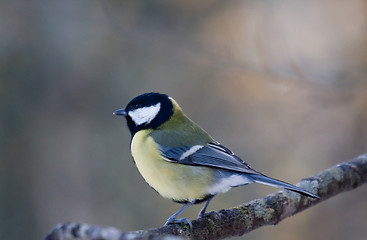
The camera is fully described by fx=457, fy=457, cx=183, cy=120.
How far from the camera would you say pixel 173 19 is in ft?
17.0

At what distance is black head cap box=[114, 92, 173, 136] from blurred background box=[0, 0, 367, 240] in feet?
6.47

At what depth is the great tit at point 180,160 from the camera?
2070 mm

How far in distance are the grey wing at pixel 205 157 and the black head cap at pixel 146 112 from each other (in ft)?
0.73

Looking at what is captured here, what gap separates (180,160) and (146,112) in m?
0.36

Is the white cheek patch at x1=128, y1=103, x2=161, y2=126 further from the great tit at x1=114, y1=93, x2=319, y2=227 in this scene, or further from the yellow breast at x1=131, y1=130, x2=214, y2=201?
the yellow breast at x1=131, y1=130, x2=214, y2=201

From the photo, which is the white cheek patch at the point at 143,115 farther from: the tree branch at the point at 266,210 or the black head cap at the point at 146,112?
the tree branch at the point at 266,210

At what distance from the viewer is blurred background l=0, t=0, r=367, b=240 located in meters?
4.51

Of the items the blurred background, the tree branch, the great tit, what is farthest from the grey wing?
the blurred background

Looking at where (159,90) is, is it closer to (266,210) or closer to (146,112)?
(146,112)

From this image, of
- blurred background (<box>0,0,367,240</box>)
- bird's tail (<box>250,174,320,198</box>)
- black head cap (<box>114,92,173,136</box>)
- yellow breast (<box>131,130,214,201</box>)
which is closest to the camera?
bird's tail (<box>250,174,320,198</box>)

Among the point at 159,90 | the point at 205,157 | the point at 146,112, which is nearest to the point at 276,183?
the point at 205,157

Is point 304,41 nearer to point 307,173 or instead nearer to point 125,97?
point 307,173

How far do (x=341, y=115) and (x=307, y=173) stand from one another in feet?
2.26

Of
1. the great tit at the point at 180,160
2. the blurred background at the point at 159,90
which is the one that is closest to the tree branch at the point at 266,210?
the great tit at the point at 180,160
